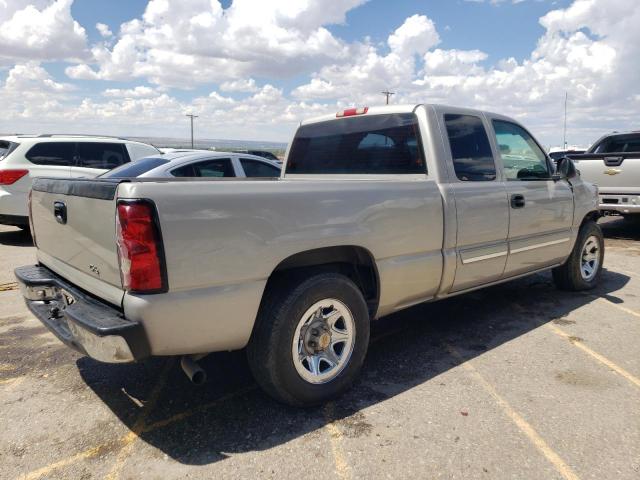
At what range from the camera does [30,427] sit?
9.15ft

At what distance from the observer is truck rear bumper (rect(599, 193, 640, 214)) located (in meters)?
8.46

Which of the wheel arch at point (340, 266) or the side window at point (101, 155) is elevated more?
the side window at point (101, 155)

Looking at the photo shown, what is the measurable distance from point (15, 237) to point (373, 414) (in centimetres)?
879

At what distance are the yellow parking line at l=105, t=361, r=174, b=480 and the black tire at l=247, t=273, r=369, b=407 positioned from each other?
710mm

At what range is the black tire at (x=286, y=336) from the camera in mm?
2732

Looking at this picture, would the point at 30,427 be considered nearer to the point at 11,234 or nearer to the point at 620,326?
the point at 620,326

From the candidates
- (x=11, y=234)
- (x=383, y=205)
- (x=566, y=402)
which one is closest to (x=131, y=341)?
(x=383, y=205)

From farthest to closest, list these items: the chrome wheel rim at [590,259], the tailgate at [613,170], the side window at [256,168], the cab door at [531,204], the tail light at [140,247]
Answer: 1. the tailgate at [613,170]
2. the side window at [256,168]
3. the chrome wheel rim at [590,259]
4. the cab door at [531,204]
5. the tail light at [140,247]

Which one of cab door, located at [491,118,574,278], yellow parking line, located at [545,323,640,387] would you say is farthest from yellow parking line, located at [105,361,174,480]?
yellow parking line, located at [545,323,640,387]

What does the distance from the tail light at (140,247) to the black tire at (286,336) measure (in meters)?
0.65

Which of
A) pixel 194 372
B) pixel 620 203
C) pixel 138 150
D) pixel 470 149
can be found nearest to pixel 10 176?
pixel 138 150

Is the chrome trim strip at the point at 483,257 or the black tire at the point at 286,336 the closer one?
the black tire at the point at 286,336

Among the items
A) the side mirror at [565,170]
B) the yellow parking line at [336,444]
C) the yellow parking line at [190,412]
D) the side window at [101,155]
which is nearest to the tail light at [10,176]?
the side window at [101,155]

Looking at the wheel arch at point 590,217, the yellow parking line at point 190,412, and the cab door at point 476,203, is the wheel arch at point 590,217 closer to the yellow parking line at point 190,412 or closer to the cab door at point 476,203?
the cab door at point 476,203
